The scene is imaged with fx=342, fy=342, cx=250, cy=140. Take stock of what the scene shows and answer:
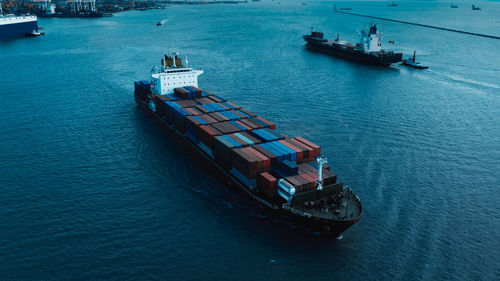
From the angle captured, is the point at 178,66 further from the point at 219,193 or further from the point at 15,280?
the point at 15,280

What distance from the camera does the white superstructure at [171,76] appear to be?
6003cm

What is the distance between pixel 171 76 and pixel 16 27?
14580 centimetres

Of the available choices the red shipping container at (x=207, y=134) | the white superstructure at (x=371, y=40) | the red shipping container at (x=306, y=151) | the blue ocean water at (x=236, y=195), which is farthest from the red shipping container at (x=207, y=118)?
the white superstructure at (x=371, y=40)

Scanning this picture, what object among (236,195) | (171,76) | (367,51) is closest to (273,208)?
(236,195)

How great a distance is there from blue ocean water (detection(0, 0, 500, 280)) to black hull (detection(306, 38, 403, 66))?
18897 millimetres

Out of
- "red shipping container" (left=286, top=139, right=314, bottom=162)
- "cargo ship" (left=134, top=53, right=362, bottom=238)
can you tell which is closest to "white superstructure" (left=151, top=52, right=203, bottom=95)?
"cargo ship" (left=134, top=53, right=362, bottom=238)

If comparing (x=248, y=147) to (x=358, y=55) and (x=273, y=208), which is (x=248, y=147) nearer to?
(x=273, y=208)

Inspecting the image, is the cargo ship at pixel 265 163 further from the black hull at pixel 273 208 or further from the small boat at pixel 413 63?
the small boat at pixel 413 63

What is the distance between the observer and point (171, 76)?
198ft

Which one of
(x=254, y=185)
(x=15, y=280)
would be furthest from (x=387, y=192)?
(x=15, y=280)

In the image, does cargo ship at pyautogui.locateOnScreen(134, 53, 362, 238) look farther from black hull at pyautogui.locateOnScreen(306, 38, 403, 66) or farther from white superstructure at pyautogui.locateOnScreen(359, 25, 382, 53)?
white superstructure at pyautogui.locateOnScreen(359, 25, 382, 53)

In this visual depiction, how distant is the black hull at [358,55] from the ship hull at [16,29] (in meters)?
136

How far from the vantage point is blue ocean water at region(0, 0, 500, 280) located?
28.5 meters

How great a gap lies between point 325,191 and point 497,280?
580 inches
